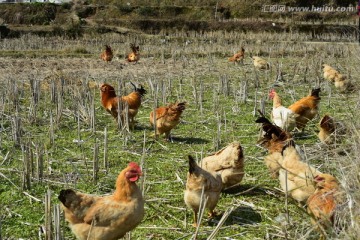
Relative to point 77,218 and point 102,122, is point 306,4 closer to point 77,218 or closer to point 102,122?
point 102,122

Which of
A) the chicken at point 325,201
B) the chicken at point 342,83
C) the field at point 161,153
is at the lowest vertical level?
the field at point 161,153

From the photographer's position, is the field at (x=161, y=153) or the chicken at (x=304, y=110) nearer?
the field at (x=161, y=153)

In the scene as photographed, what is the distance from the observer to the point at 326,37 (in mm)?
26703

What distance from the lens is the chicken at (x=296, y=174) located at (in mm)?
4316

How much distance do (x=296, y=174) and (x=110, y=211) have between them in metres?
1.98

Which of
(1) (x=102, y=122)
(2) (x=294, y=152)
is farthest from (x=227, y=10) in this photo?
(2) (x=294, y=152)

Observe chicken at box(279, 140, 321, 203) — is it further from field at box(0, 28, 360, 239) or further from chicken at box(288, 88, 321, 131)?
chicken at box(288, 88, 321, 131)

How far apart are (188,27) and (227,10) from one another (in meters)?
9.49

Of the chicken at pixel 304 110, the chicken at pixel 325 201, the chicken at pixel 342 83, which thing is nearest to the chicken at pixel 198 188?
the chicken at pixel 325 201

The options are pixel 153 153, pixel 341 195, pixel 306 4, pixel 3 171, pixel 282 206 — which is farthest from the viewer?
pixel 306 4

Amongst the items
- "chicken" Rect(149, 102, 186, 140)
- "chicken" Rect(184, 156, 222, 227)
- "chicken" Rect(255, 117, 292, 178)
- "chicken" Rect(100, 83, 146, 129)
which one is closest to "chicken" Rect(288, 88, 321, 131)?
"chicken" Rect(255, 117, 292, 178)

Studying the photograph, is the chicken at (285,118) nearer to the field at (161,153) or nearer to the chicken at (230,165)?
the field at (161,153)

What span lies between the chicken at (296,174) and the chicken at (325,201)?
1.00ft

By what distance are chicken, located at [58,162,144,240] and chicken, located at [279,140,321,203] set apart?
1414 millimetres
